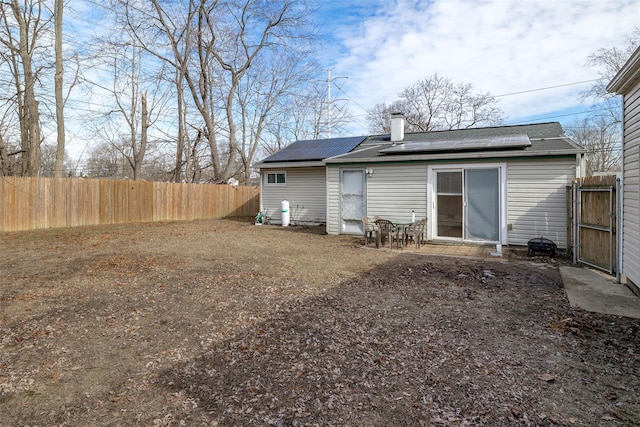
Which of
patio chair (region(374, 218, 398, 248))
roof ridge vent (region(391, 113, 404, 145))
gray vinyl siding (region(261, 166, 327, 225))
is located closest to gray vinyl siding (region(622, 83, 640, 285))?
patio chair (region(374, 218, 398, 248))

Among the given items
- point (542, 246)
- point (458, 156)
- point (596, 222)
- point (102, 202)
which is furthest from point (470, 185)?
point (102, 202)

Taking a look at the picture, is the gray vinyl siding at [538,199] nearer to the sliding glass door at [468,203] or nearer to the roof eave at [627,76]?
the sliding glass door at [468,203]

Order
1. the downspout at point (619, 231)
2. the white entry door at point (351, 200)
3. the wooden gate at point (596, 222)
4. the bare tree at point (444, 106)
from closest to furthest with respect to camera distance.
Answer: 1. the downspout at point (619, 231)
2. the wooden gate at point (596, 222)
3. the white entry door at point (351, 200)
4. the bare tree at point (444, 106)

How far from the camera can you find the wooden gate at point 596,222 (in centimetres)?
592

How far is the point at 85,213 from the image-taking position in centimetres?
1369

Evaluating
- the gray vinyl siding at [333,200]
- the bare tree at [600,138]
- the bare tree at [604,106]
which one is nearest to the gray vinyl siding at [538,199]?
the gray vinyl siding at [333,200]

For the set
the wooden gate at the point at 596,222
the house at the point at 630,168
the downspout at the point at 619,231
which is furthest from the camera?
the wooden gate at the point at 596,222

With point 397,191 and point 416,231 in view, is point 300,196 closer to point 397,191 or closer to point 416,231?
point 397,191

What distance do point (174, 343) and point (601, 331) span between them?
4.32 m

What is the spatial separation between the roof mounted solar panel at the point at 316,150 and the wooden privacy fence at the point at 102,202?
502 cm

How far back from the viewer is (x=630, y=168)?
208 inches

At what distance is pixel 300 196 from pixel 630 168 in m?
Answer: 10.6

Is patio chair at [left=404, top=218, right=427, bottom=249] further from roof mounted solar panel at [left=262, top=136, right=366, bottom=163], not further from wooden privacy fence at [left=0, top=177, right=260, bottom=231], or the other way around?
wooden privacy fence at [left=0, top=177, right=260, bottom=231]

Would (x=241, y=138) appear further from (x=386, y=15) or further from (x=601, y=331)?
(x=601, y=331)
